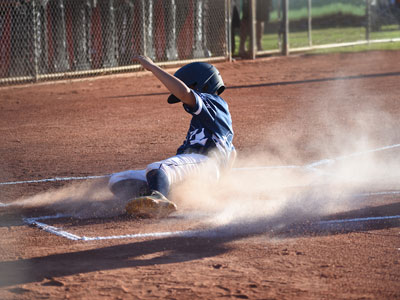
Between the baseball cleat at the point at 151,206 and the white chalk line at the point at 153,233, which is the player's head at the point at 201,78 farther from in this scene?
the white chalk line at the point at 153,233

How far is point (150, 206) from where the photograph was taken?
4.43 m

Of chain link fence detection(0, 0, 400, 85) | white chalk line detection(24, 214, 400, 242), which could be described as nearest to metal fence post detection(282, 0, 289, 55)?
chain link fence detection(0, 0, 400, 85)

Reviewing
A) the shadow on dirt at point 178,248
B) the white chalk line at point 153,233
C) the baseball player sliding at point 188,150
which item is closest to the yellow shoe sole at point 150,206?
the baseball player sliding at point 188,150

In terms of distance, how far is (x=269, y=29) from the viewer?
1161 inches

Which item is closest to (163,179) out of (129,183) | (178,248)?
(129,183)

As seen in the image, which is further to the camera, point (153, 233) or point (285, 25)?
point (285, 25)

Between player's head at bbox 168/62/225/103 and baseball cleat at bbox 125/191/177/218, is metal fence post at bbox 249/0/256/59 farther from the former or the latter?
baseball cleat at bbox 125/191/177/218

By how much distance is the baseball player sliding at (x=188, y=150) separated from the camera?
459 cm

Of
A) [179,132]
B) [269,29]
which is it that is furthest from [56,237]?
[269,29]

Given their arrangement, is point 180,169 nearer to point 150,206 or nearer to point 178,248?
point 150,206

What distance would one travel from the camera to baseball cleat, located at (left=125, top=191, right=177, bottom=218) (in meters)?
4.43

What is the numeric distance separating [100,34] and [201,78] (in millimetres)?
10108

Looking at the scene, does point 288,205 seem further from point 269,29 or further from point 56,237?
point 269,29

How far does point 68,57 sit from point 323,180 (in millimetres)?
9903
